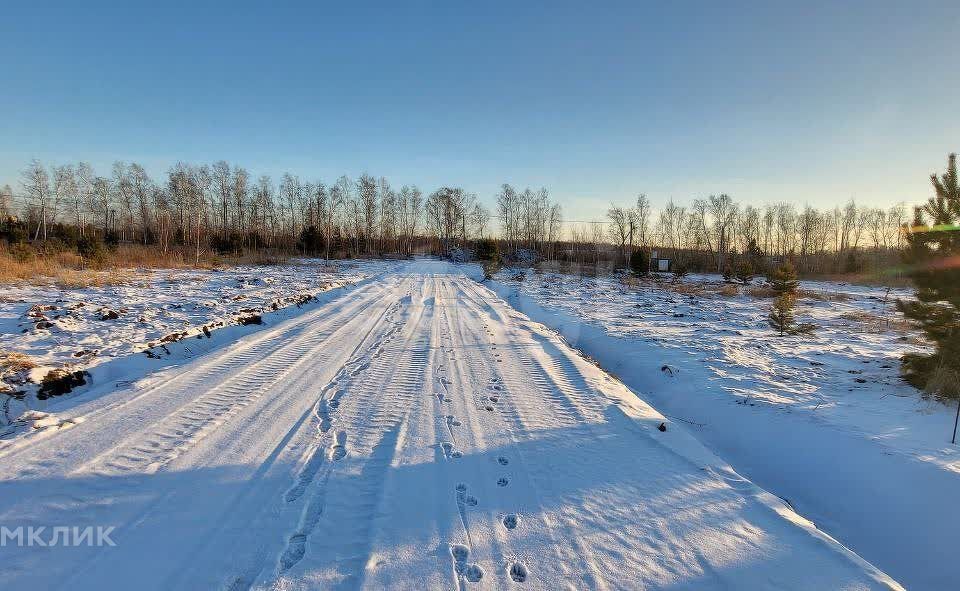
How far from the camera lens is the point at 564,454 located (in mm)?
3834

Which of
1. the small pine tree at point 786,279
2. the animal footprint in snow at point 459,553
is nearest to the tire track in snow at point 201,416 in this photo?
the animal footprint in snow at point 459,553

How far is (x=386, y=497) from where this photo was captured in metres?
2.99

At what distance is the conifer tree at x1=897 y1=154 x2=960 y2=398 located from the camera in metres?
5.86

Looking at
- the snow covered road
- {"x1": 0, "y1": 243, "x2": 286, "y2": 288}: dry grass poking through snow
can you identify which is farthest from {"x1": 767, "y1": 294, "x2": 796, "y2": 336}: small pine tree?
{"x1": 0, "y1": 243, "x2": 286, "y2": 288}: dry grass poking through snow

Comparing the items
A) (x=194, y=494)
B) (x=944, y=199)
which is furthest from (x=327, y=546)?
(x=944, y=199)

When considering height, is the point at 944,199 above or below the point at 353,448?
above

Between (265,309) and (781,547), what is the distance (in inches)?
462

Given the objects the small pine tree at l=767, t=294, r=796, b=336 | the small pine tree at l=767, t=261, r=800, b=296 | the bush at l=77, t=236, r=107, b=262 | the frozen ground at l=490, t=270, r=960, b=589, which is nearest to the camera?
the frozen ground at l=490, t=270, r=960, b=589

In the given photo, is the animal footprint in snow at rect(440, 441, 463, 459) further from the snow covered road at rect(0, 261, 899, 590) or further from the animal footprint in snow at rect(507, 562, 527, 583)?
the animal footprint in snow at rect(507, 562, 527, 583)

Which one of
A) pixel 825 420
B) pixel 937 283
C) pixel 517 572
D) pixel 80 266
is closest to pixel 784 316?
pixel 937 283

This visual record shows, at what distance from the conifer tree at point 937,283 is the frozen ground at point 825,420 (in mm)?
465

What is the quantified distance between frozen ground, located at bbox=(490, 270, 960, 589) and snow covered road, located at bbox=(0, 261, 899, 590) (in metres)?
1.00

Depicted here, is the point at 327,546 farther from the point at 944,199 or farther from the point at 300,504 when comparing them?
the point at 944,199

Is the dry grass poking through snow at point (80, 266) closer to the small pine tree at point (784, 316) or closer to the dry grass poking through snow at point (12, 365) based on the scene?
the dry grass poking through snow at point (12, 365)
